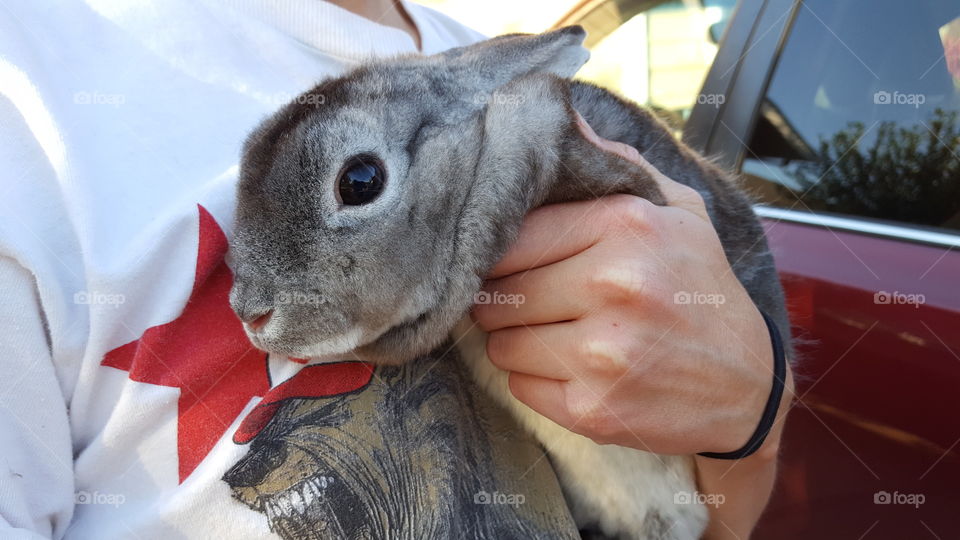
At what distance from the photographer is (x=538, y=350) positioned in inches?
54.1

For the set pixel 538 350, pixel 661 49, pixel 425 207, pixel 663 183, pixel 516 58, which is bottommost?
pixel 661 49

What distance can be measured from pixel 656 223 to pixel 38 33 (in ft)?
4.16

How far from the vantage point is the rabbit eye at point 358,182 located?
1.28 metres

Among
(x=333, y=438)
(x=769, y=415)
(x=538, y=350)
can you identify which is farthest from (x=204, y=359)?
(x=769, y=415)

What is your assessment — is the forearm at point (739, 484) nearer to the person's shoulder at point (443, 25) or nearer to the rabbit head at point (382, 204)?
the rabbit head at point (382, 204)

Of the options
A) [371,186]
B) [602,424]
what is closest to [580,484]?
[602,424]

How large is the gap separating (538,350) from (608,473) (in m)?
0.38

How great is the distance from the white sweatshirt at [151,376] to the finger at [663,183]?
616mm

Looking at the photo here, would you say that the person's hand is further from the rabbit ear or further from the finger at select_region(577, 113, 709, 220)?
the rabbit ear

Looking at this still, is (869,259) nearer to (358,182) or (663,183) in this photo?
(663,183)

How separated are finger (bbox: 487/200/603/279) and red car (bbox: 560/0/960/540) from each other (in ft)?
3.86

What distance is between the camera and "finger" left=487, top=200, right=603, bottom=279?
1.38 m

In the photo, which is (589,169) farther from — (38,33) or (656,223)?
(38,33)

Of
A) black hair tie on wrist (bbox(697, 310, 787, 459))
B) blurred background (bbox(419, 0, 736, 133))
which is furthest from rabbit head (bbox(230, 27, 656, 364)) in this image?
blurred background (bbox(419, 0, 736, 133))
